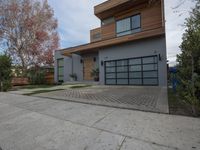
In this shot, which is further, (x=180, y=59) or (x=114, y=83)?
(x=114, y=83)

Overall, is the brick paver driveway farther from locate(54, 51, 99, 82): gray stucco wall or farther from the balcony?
the balcony

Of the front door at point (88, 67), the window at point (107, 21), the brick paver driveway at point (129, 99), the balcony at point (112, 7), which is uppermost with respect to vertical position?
the balcony at point (112, 7)

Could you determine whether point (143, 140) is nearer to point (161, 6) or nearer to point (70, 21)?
point (161, 6)

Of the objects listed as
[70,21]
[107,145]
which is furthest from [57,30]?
[107,145]

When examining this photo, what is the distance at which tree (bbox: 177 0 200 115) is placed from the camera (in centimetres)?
402

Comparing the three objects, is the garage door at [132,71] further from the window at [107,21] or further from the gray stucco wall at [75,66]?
the window at [107,21]

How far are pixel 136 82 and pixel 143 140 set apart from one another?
29.8 feet

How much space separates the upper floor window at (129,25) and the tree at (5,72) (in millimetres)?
10505

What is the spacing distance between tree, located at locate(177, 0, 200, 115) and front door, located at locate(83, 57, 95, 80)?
1083 cm

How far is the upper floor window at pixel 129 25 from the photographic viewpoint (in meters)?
12.4

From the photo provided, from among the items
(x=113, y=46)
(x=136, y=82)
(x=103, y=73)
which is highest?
(x=113, y=46)

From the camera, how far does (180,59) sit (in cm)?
467

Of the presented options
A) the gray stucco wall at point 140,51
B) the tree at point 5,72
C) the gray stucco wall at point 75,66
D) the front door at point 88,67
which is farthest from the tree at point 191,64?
the tree at point 5,72

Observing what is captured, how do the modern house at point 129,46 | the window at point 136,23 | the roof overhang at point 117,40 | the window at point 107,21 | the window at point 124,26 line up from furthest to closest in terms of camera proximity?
the window at point 107,21 → the window at point 124,26 → the window at point 136,23 → the modern house at point 129,46 → the roof overhang at point 117,40
